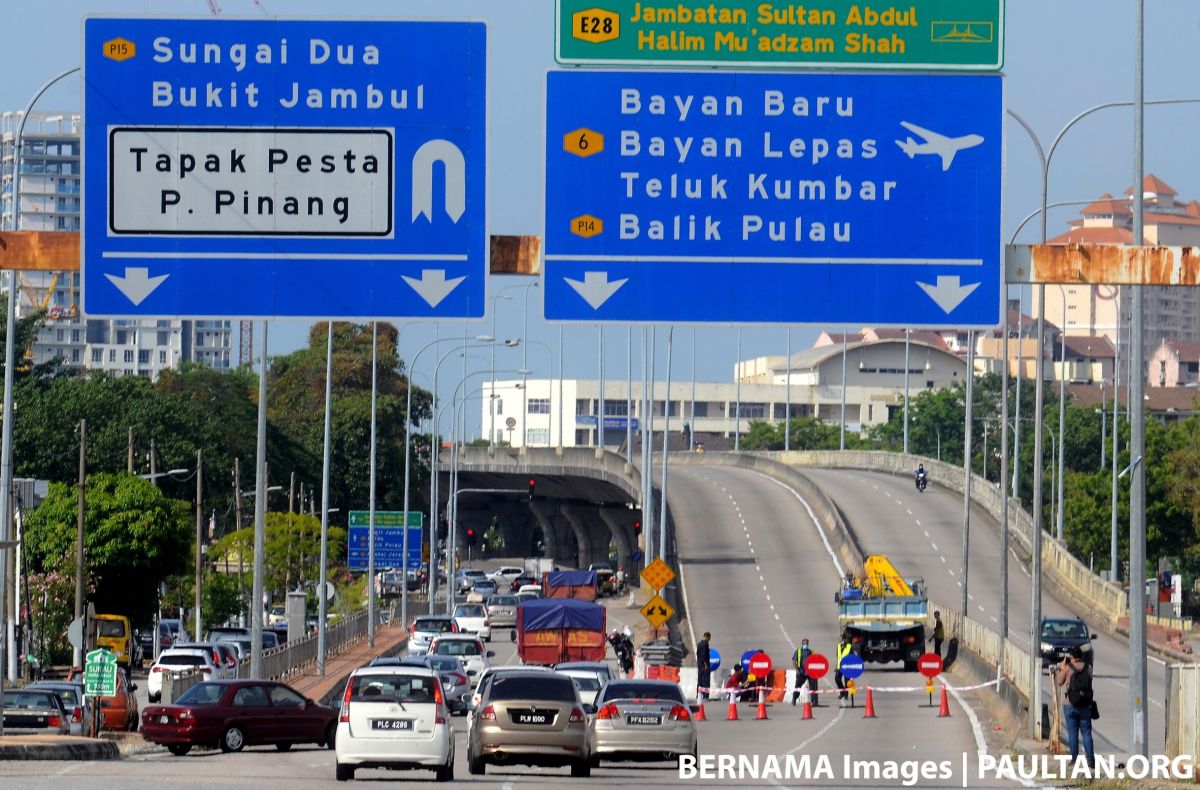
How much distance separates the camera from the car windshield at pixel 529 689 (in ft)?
92.3

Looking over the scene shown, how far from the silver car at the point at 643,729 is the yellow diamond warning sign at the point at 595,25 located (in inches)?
500

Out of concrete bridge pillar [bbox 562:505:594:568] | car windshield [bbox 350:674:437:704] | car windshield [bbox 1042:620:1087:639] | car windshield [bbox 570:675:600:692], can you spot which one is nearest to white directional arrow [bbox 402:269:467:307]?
car windshield [bbox 350:674:437:704]

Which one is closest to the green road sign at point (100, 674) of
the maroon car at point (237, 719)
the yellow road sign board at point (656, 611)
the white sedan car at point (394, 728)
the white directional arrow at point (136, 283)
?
the maroon car at point (237, 719)

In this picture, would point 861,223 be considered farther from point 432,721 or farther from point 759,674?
point 759,674

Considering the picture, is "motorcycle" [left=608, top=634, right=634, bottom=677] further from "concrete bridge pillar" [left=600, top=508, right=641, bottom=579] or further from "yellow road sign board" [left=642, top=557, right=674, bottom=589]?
"concrete bridge pillar" [left=600, top=508, right=641, bottom=579]

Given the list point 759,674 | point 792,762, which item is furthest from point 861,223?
point 759,674

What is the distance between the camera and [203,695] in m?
34.1

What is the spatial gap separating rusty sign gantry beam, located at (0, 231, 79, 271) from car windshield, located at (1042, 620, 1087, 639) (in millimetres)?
40883

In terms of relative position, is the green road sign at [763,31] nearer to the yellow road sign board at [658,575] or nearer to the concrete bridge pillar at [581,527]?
the yellow road sign board at [658,575]

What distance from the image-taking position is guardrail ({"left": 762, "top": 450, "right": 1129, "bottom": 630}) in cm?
7412

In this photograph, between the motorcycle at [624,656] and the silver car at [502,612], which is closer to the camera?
the motorcycle at [624,656]

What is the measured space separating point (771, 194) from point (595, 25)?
2.36 metres

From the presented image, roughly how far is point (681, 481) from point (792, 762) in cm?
8808

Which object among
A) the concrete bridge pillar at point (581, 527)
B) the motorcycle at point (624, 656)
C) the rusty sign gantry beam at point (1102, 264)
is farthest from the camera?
the concrete bridge pillar at point (581, 527)
